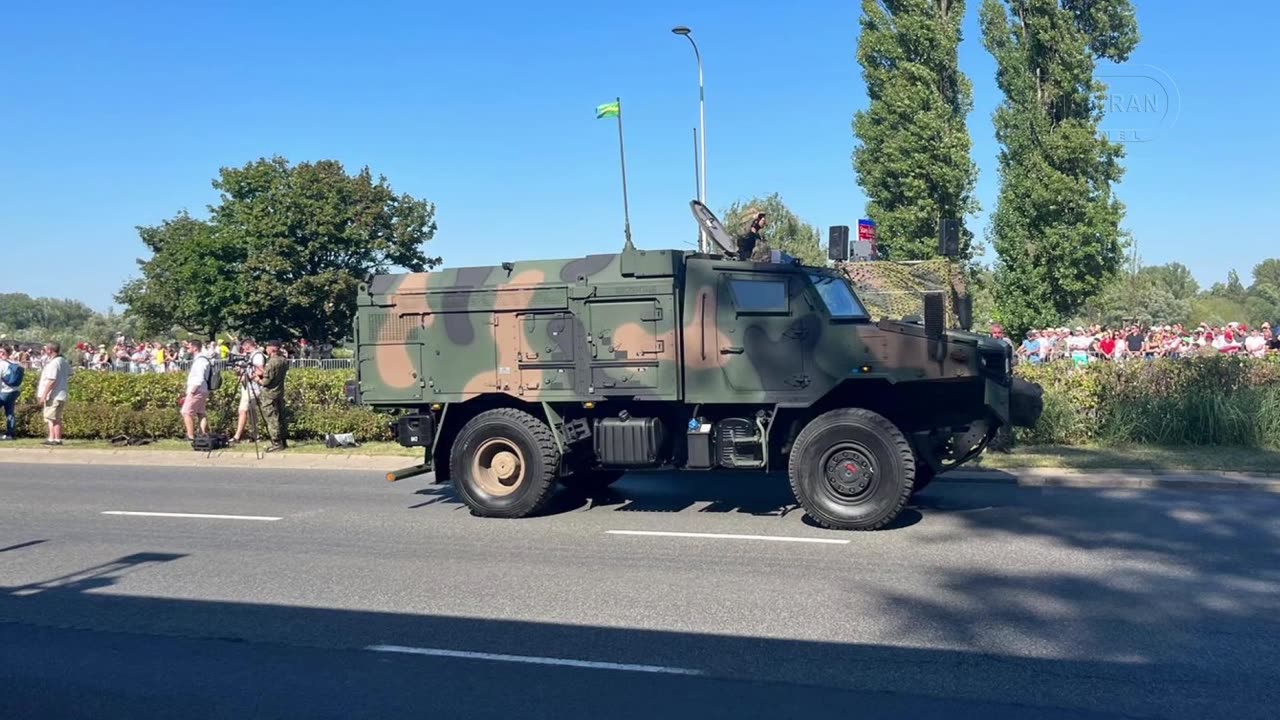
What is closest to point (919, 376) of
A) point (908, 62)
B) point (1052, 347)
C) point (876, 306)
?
point (876, 306)

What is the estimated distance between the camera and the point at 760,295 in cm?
1020

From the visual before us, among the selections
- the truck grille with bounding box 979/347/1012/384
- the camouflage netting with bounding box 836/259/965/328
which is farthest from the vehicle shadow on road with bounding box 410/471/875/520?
the camouflage netting with bounding box 836/259/965/328

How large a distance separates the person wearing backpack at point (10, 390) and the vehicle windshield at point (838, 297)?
626 inches

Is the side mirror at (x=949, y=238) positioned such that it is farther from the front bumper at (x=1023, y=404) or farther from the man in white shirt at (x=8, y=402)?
the man in white shirt at (x=8, y=402)

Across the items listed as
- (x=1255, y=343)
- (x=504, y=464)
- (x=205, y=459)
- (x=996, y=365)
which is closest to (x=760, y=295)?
(x=996, y=365)

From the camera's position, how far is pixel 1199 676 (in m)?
5.46

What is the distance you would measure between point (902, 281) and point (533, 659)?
1403cm

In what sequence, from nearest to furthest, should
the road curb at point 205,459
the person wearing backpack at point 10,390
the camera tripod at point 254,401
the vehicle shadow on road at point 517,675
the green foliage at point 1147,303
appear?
the vehicle shadow on road at point 517,675 < the road curb at point 205,459 < the camera tripod at point 254,401 < the person wearing backpack at point 10,390 < the green foliage at point 1147,303

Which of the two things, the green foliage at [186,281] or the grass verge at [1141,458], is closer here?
the grass verge at [1141,458]

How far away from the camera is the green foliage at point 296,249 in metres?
51.4

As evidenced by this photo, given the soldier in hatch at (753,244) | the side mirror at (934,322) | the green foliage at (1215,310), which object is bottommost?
the side mirror at (934,322)

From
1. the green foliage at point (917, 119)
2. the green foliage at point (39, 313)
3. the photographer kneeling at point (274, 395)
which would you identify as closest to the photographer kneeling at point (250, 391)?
the photographer kneeling at point (274, 395)

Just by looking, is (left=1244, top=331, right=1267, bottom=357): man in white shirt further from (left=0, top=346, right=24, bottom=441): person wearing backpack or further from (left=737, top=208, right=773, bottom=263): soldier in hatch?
(left=0, top=346, right=24, bottom=441): person wearing backpack

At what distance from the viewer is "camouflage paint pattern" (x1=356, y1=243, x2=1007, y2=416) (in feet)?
32.6
